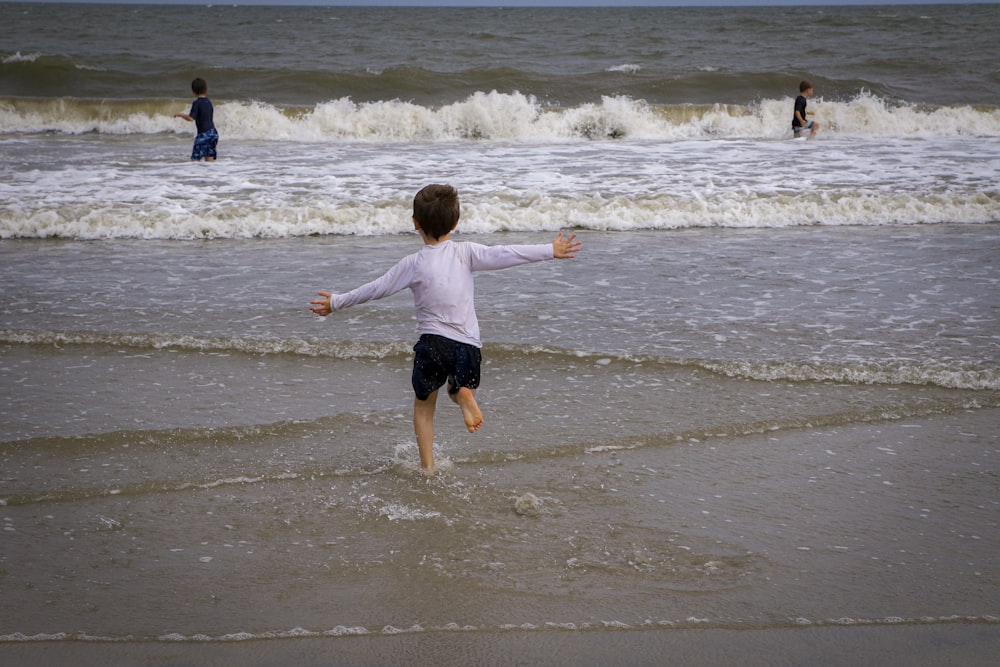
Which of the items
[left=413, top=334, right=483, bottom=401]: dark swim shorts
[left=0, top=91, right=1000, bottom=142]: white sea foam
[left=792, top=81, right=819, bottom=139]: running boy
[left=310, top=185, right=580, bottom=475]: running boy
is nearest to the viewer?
[left=310, top=185, right=580, bottom=475]: running boy

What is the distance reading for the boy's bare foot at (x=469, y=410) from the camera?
13.6ft

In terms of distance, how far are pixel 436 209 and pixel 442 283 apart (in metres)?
0.34

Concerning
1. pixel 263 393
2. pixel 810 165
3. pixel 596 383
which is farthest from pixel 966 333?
pixel 810 165

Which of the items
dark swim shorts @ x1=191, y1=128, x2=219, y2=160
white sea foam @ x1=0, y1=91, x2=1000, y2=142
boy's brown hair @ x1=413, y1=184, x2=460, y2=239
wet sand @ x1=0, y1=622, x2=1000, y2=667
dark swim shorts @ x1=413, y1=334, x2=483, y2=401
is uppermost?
white sea foam @ x1=0, y1=91, x2=1000, y2=142

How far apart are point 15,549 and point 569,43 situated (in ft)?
121

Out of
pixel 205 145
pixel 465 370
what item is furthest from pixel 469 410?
pixel 205 145

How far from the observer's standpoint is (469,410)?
4.19 meters

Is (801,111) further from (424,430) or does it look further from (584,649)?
(584,649)

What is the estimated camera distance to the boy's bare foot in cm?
414

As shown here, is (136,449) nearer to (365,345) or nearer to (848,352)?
(365,345)

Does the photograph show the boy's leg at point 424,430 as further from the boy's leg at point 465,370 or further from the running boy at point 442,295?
the boy's leg at point 465,370

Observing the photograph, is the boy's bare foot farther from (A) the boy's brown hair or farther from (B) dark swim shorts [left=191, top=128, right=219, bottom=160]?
(B) dark swim shorts [left=191, top=128, right=219, bottom=160]

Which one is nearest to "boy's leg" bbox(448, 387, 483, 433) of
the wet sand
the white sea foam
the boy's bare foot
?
the boy's bare foot

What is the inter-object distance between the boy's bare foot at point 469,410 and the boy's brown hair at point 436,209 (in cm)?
71
